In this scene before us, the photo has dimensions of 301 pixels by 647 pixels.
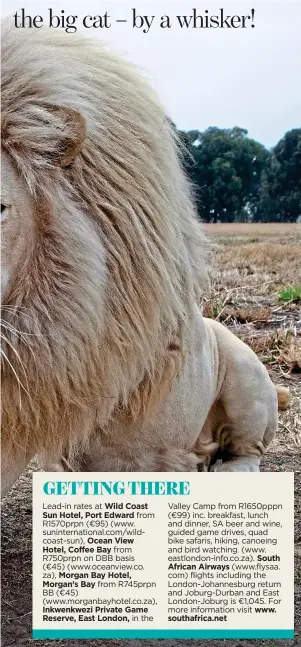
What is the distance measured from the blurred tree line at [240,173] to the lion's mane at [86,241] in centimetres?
32

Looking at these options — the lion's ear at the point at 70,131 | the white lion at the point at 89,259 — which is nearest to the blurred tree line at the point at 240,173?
the white lion at the point at 89,259

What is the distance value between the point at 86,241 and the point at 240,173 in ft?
2.31

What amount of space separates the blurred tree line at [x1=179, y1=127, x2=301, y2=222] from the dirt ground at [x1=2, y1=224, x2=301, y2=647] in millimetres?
43

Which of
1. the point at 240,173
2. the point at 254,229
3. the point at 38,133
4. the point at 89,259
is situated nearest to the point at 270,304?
the point at 254,229

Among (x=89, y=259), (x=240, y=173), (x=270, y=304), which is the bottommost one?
(x=89, y=259)

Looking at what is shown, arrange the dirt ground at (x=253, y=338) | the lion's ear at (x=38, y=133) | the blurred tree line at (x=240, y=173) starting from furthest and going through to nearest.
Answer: the blurred tree line at (x=240, y=173), the dirt ground at (x=253, y=338), the lion's ear at (x=38, y=133)

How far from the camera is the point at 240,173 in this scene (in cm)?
186

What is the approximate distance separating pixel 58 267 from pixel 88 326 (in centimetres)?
11

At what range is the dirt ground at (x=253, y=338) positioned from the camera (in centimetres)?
144

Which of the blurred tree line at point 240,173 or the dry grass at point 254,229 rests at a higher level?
the blurred tree line at point 240,173

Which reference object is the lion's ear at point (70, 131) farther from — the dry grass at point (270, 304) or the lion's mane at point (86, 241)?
the dry grass at point (270, 304)

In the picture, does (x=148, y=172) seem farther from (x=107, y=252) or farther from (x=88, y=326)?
(x=88, y=326)

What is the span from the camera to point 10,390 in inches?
51.8

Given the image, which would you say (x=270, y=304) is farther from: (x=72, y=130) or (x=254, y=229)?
(x=72, y=130)
